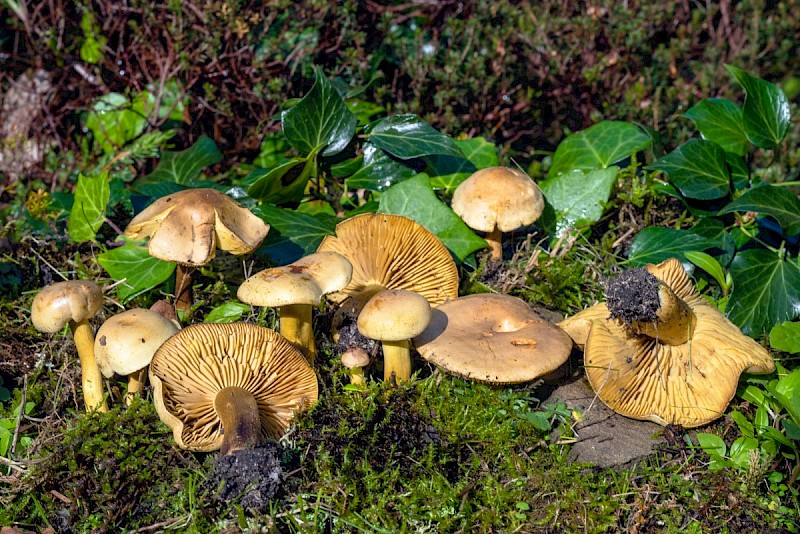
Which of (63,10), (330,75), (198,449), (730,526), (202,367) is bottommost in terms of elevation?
(730,526)

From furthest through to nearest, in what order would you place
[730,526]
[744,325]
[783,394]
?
[744,325]
[783,394]
[730,526]

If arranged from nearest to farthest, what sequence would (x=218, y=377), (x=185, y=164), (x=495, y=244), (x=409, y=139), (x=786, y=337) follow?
(x=218, y=377) → (x=786, y=337) → (x=495, y=244) → (x=409, y=139) → (x=185, y=164)

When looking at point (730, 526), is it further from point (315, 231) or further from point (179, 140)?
point (179, 140)

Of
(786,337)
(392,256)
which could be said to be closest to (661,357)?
(786,337)

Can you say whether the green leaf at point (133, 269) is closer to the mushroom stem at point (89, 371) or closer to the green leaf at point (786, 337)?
the mushroom stem at point (89, 371)

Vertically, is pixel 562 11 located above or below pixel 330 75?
above

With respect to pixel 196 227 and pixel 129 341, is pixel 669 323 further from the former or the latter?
pixel 129 341

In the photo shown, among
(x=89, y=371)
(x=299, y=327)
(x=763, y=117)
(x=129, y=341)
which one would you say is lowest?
(x=89, y=371)

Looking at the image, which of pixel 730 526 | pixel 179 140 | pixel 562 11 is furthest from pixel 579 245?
pixel 179 140
